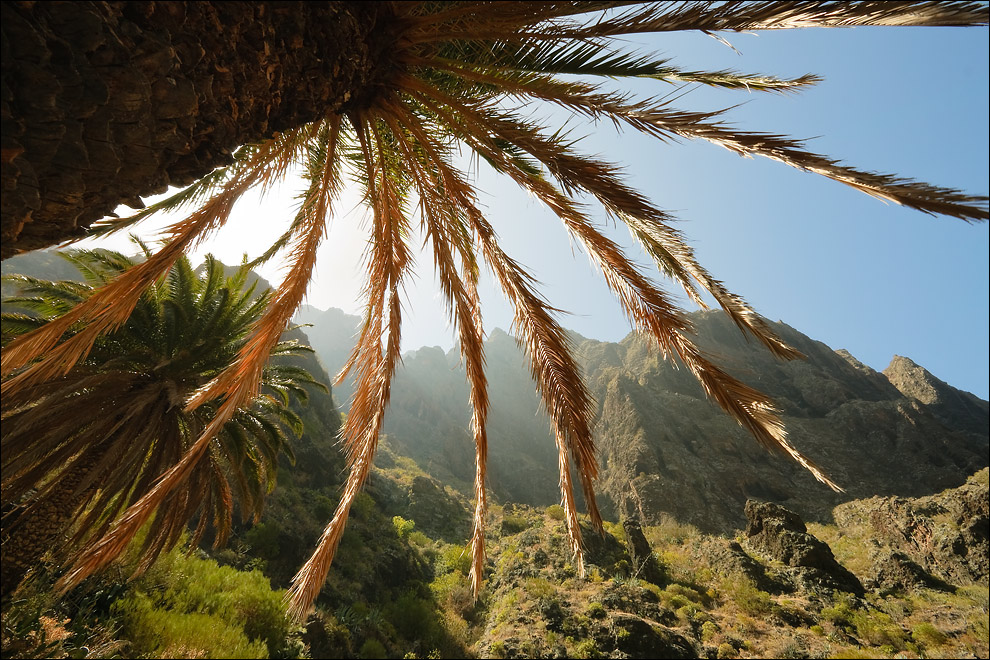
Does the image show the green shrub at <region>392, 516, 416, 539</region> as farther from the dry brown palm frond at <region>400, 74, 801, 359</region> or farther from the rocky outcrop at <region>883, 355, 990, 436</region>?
the rocky outcrop at <region>883, 355, 990, 436</region>

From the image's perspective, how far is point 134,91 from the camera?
4.99ft

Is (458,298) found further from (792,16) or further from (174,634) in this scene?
(174,634)

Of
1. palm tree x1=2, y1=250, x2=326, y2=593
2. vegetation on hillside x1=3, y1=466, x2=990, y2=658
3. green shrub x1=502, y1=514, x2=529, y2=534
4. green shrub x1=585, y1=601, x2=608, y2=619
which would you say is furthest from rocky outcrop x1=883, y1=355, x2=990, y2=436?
palm tree x1=2, y1=250, x2=326, y2=593

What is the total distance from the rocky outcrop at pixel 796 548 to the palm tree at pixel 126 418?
15.6 meters

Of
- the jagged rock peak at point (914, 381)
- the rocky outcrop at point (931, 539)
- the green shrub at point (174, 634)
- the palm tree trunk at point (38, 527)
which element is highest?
the jagged rock peak at point (914, 381)

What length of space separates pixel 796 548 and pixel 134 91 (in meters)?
18.2

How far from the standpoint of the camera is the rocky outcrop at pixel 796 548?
39.4ft

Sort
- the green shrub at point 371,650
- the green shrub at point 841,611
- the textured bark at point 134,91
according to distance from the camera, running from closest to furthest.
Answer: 1. the textured bark at point 134,91
2. the green shrub at point 841,611
3. the green shrub at point 371,650

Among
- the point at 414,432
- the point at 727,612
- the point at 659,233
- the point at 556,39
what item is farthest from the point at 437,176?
the point at 414,432

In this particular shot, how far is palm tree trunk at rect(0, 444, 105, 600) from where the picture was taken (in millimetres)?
4422

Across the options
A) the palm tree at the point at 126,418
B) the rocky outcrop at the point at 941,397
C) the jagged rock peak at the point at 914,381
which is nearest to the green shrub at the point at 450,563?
the palm tree at the point at 126,418

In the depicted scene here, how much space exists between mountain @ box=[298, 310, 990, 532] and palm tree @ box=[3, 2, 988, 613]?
1076 cm

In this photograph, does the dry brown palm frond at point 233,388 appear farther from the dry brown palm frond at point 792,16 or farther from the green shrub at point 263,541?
the green shrub at point 263,541

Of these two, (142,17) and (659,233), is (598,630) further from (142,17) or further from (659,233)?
(142,17)
